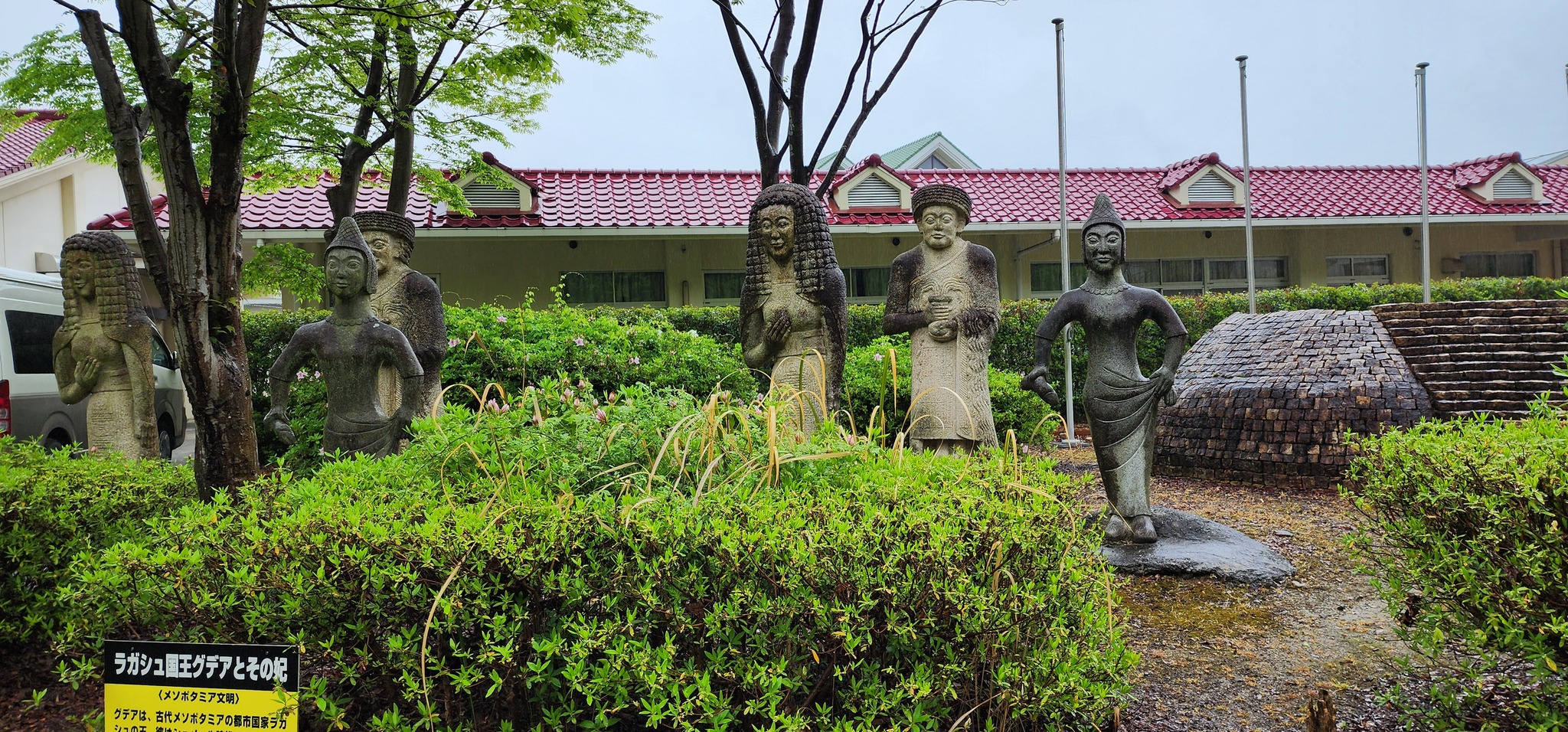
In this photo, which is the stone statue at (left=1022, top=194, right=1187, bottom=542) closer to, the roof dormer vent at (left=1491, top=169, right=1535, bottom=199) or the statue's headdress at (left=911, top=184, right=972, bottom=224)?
the statue's headdress at (left=911, top=184, right=972, bottom=224)

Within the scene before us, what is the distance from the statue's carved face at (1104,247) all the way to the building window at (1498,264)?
52.9 ft

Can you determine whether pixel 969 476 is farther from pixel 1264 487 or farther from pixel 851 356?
pixel 851 356

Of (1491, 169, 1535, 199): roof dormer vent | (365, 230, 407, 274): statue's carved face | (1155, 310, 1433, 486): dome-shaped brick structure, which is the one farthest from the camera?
(1491, 169, 1535, 199): roof dormer vent

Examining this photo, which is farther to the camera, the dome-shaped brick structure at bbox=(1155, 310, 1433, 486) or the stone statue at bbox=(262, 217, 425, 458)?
the dome-shaped brick structure at bbox=(1155, 310, 1433, 486)

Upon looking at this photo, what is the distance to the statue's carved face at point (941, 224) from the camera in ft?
18.3

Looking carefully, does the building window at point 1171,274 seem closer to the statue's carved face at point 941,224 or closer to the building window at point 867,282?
the building window at point 867,282

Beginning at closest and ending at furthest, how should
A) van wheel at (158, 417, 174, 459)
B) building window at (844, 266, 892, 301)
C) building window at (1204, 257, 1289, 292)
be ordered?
van wheel at (158, 417, 174, 459) → building window at (844, 266, 892, 301) → building window at (1204, 257, 1289, 292)

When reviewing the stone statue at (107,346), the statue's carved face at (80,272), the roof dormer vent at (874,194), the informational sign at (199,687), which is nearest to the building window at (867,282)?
the roof dormer vent at (874,194)

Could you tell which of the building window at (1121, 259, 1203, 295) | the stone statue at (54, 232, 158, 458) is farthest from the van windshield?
the building window at (1121, 259, 1203, 295)

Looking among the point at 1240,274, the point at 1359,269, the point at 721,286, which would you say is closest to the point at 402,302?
the point at 721,286

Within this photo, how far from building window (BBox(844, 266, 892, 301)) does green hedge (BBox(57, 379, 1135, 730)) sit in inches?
520

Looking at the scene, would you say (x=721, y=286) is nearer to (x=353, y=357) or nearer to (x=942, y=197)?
(x=942, y=197)

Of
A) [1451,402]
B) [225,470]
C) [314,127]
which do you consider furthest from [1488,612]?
[314,127]

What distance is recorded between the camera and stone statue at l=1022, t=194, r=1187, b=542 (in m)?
5.09
